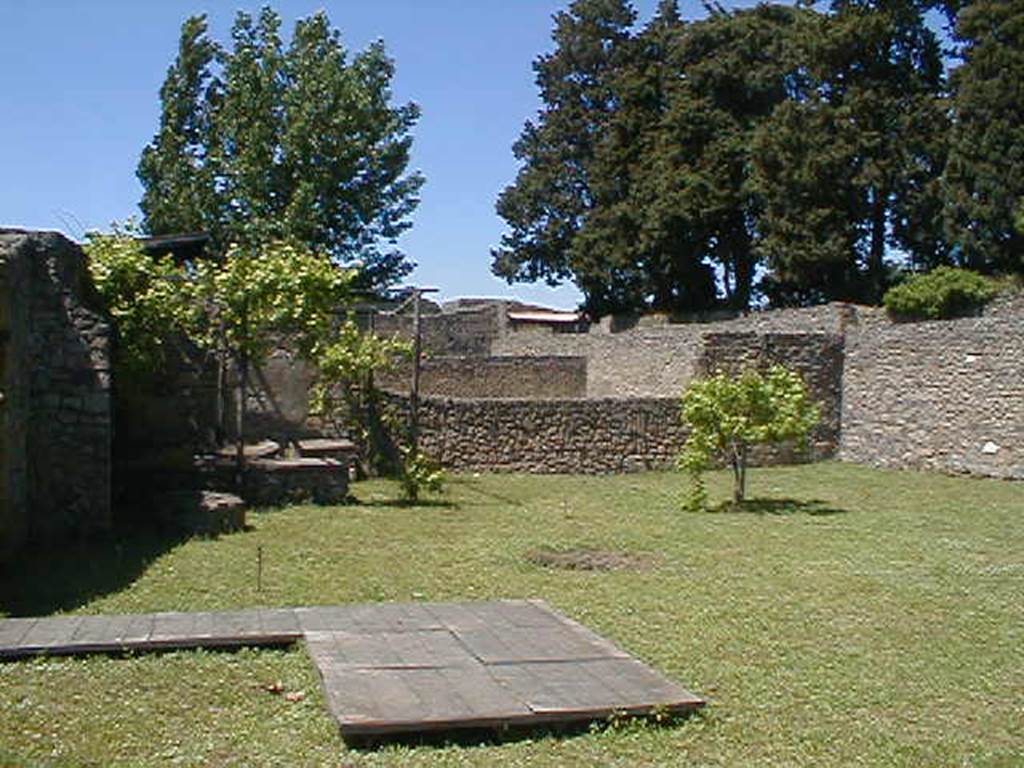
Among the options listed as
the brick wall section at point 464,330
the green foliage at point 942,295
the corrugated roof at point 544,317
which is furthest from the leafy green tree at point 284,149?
the green foliage at point 942,295

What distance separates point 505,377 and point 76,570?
790 inches

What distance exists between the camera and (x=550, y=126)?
46.9 meters

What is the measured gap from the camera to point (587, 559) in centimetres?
1047

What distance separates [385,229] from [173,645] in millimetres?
31254

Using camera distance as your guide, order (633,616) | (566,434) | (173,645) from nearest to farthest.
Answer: (173,645) → (633,616) → (566,434)

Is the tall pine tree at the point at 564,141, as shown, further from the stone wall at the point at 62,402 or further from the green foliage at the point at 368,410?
the stone wall at the point at 62,402

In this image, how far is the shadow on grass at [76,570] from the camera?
7.98 meters

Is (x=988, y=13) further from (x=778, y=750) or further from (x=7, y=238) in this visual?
(x=778, y=750)

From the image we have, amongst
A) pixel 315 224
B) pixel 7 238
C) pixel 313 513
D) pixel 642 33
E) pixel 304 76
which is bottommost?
pixel 313 513

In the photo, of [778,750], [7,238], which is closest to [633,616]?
[778,750]

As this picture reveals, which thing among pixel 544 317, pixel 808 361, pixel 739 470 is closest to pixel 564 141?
pixel 544 317

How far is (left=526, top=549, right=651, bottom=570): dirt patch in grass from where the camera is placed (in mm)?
10078

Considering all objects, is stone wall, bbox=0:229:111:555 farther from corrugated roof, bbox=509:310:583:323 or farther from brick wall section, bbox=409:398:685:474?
corrugated roof, bbox=509:310:583:323

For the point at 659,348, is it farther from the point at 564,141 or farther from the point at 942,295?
the point at 564,141
